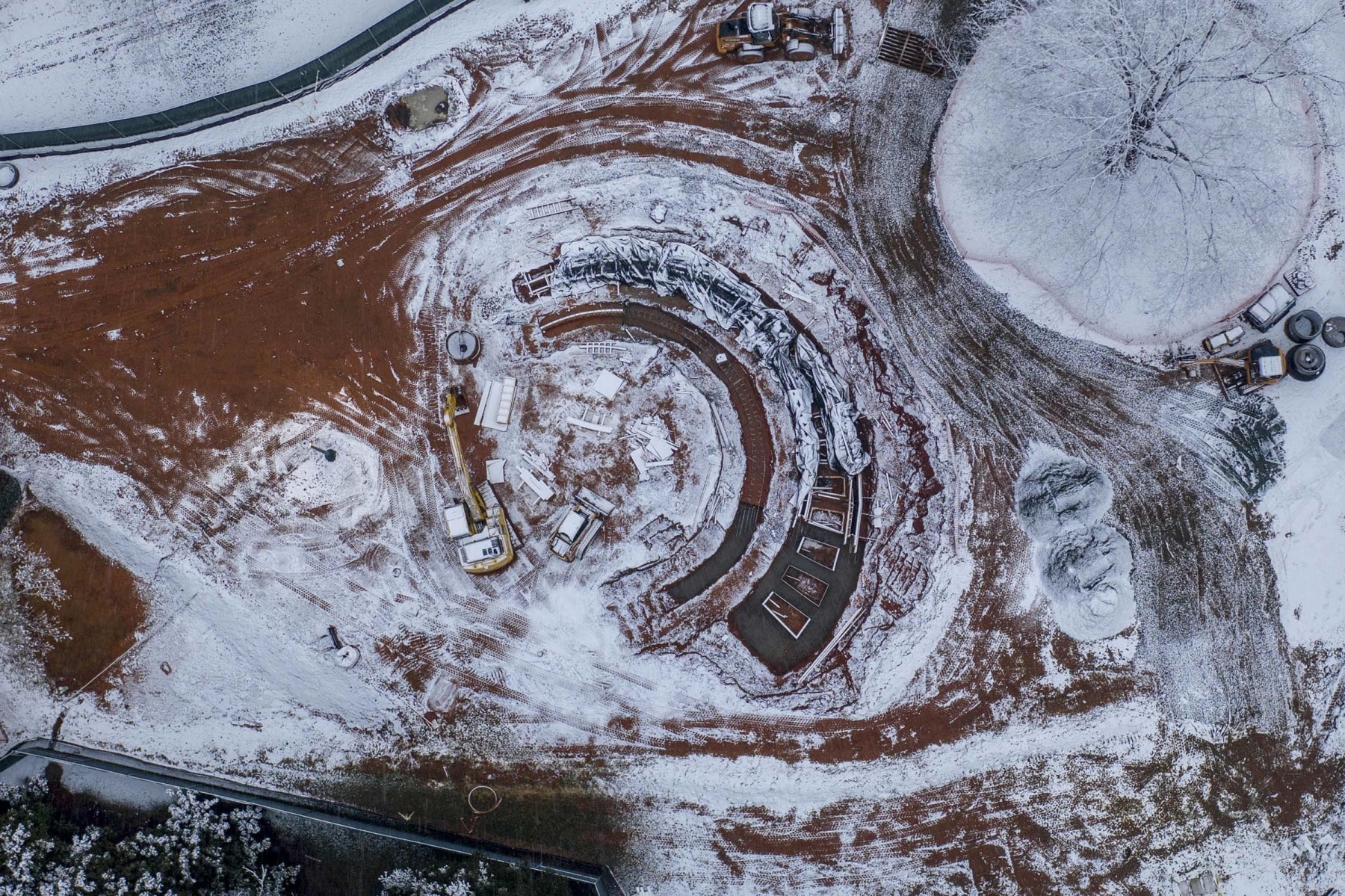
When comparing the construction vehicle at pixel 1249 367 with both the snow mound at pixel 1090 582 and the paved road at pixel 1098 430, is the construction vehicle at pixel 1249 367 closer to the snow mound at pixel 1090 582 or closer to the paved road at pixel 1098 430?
the paved road at pixel 1098 430

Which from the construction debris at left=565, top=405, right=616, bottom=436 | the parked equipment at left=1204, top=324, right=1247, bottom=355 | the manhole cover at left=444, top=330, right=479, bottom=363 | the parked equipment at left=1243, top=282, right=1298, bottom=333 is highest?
the parked equipment at left=1243, top=282, right=1298, bottom=333

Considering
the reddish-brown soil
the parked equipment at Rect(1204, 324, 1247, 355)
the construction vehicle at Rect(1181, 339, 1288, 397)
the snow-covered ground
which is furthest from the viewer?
the snow-covered ground

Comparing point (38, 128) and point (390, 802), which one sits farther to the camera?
point (38, 128)

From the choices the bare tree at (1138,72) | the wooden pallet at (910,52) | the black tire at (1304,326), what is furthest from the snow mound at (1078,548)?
the wooden pallet at (910,52)

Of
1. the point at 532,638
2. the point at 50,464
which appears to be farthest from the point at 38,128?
the point at 532,638

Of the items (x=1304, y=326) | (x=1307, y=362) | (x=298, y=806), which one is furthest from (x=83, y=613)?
(x=1304, y=326)

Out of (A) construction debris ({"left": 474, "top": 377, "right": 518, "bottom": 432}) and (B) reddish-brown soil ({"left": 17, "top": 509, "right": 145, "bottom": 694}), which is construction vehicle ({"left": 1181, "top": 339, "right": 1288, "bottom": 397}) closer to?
(A) construction debris ({"left": 474, "top": 377, "right": 518, "bottom": 432})

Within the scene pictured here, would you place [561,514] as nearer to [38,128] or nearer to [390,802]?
[390,802]

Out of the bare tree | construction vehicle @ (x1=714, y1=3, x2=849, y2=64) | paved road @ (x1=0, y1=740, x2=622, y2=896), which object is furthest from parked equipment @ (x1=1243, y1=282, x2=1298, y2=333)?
paved road @ (x1=0, y1=740, x2=622, y2=896)
